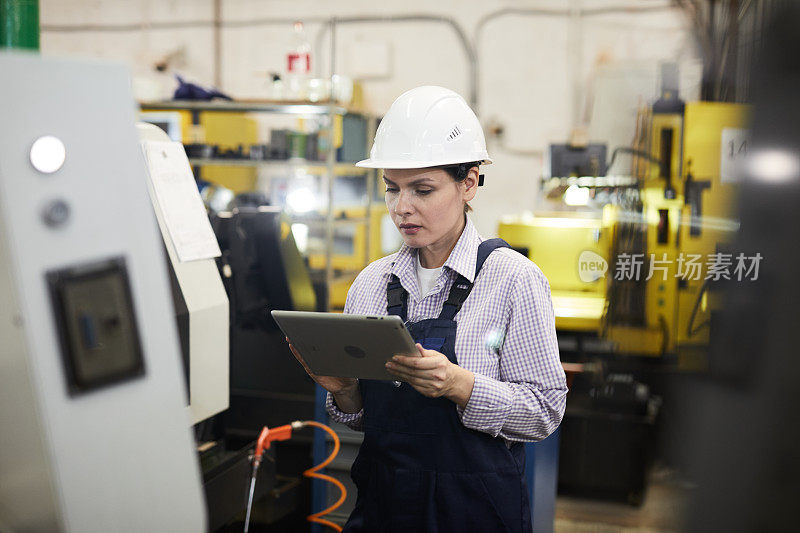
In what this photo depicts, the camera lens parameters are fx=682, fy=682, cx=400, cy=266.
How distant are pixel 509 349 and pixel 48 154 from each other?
87 cm

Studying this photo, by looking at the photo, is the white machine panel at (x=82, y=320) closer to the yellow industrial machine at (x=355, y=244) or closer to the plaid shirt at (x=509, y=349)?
the plaid shirt at (x=509, y=349)

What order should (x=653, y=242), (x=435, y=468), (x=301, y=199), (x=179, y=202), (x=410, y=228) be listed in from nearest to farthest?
(x=435, y=468)
(x=410, y=228)
(x=179, y=202)
(x=653, y=242)
(x=301, y=199)

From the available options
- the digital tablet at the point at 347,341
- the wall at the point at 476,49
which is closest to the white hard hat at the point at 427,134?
the digital tablet at the point at 347,341

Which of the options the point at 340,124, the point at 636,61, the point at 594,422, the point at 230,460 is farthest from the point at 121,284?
the point at 636,61

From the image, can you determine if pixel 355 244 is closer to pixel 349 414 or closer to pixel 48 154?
pixel 349 414

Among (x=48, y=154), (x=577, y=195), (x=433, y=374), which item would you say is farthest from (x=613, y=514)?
(x=48, y=154)

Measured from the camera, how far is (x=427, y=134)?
1.38m

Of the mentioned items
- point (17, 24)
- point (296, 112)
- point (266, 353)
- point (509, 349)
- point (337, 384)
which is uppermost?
point (296, 112)

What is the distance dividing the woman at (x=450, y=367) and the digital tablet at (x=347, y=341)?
0.04m

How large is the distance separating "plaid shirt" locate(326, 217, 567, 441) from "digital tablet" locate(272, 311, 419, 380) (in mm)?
179

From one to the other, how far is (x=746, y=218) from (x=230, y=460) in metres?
1.75

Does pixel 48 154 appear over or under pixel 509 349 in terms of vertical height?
over

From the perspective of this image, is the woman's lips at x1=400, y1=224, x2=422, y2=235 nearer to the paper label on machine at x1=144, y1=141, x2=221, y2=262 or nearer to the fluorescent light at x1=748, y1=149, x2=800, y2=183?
the paper label on machine at x1=144, y1=141, x2=221, y2=262

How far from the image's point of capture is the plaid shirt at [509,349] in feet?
4.13
